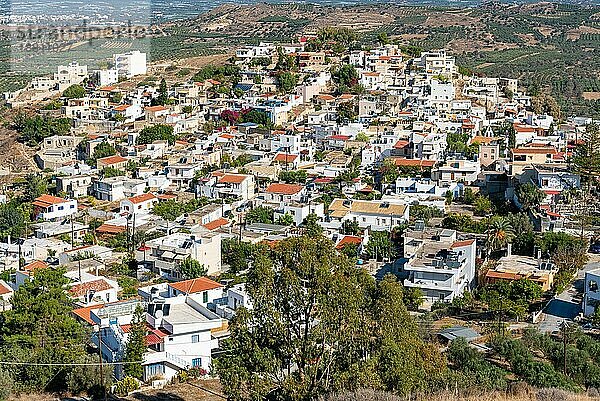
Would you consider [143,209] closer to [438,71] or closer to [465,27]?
[438,71]

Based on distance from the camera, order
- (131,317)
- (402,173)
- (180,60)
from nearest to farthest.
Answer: (131,317), (402,173), (180,60)

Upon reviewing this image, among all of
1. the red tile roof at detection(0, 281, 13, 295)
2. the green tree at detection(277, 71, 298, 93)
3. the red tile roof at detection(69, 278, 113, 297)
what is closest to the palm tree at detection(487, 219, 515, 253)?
the red tile roof at detection(69, 278, 113, 297)

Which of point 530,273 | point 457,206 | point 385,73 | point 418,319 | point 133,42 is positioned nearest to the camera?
point 418,319

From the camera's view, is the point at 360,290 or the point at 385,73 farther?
the point at 385,73

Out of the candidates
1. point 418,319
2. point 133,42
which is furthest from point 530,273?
point 133,42

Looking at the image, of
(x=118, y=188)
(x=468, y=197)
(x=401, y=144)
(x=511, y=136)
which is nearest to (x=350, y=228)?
(x=468, y=197)
